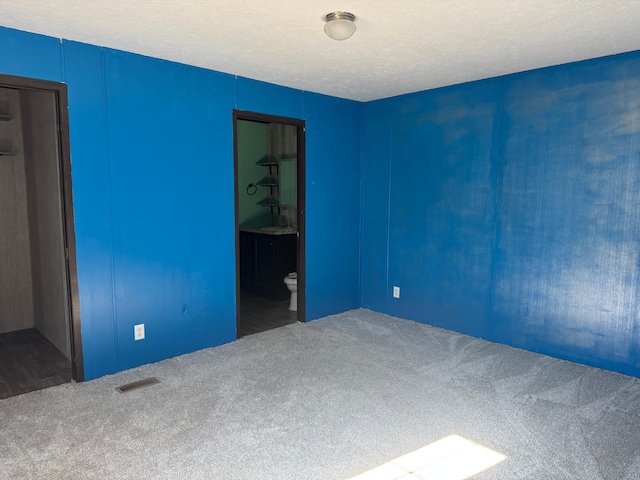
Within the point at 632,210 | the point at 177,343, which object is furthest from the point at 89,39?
the point at 632,210

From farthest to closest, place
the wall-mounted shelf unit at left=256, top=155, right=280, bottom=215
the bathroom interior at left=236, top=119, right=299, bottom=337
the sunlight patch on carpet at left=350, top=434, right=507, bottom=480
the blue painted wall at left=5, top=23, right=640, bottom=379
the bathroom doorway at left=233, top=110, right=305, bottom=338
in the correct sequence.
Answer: the wall-mounted shelf unit at left=256, top=155, right=280, bottom=215, the bathroom interior at left=236, top=119, right=299, bottom=337, the bathroom doorway at left=233, top=110, right=305, bottom=338, the blue painted wall at left=5, top=23, right=640, bottom=379, the sunlight patch on carpet at left=350, top=434, right=507, bottom=480

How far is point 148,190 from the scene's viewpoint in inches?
131

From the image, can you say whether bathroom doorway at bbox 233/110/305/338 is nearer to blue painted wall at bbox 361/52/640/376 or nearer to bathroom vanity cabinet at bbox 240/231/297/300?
bathroom vanity cabinet at bbox 240/231/297/300

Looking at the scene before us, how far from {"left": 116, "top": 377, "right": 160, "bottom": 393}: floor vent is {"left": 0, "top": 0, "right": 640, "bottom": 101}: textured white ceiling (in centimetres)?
234

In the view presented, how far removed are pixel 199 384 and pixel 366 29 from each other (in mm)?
2598

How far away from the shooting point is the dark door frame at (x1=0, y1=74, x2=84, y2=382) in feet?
9.37

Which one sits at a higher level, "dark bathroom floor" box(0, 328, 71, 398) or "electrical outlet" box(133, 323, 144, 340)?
"electrical outlet" box(133, 323, 144, 340)

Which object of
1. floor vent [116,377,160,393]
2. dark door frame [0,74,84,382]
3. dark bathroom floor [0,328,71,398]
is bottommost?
floor vent [116,377,160,393]

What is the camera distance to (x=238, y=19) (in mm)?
2539

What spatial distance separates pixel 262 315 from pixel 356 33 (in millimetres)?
3078

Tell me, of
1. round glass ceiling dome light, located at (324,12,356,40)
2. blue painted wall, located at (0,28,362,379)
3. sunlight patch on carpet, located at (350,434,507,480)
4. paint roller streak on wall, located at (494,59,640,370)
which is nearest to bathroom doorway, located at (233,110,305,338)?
blue painted wall, located at (0,28,362,379)

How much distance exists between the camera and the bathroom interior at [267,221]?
5.15 m

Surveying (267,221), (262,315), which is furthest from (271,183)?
(262,315)

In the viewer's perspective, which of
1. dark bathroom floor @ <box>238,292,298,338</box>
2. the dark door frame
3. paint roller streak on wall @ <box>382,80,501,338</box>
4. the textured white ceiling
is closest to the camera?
the textured white ceiling
